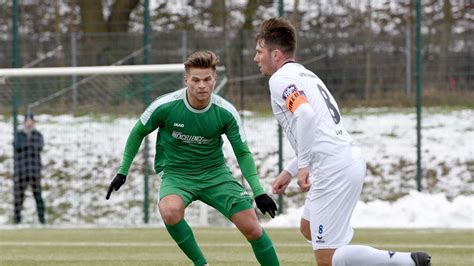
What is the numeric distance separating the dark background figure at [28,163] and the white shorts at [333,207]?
1107 cm

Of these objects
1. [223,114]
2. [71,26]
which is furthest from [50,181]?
[223,114]

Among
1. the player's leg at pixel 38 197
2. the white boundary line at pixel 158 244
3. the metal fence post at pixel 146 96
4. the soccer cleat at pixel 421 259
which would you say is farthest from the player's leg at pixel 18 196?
the soccer cleat at pixel 421 259

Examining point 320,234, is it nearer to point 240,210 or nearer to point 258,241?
point 258,241

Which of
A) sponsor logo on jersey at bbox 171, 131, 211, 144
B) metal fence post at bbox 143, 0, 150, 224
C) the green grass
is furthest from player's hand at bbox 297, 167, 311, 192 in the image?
metal fence post at bbox 143, 0, 150, 224

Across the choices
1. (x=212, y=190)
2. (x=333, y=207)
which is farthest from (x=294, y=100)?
(x=212, y=190)

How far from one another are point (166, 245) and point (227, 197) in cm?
387

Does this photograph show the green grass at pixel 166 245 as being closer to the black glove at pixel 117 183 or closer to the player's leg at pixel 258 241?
the player's leg at pixel 258 241

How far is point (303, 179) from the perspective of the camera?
21.7ft

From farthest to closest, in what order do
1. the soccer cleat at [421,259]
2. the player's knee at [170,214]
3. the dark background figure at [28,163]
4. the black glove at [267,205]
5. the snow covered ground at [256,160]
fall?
1. the snow covered ground at [256,160]
2. the dark background figure at [28,163]
3. the player's knee at [170,214]
4. the black glove at [267,205]
5. the soccer cleat at [421,259]

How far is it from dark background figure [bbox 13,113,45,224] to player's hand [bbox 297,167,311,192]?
1122cm

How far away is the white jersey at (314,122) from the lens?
6797mm

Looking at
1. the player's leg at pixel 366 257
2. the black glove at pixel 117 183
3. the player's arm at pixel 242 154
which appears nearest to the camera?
A: the player's leg at pixel 366 257

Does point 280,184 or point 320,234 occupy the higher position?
point 280,184

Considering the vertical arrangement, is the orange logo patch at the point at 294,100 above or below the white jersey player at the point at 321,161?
above
